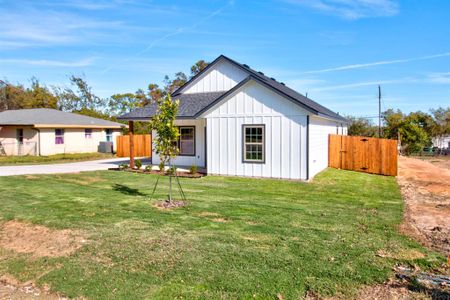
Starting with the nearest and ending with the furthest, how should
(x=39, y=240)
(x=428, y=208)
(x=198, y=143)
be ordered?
(x=39, y=240)
(x=428, y=208)
(x=198, y=143)

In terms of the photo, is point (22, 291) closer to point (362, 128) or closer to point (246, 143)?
point (246, 143)

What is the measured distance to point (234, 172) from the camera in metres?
14.5

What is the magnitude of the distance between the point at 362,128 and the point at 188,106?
2666 cm

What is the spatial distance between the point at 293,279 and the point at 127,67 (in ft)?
122

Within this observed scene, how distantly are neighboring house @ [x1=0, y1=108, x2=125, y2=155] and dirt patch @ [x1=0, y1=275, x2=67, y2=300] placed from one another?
78.3 feet

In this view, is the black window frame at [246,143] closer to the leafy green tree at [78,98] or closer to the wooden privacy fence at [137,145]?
the wooden privacy fence at [137,145]

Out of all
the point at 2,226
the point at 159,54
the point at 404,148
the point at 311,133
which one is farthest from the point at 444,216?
the point at 404,148

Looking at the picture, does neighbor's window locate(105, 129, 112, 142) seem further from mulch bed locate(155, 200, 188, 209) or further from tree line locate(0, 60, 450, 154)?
mulch bed locate(155, 200, 188, 209)

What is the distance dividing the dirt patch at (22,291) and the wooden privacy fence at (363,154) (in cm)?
1577

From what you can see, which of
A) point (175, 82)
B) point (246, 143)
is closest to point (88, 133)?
point (175, 82)

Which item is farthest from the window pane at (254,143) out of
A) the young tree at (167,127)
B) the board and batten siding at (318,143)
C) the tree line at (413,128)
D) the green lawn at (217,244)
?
the tree line at (413,128)

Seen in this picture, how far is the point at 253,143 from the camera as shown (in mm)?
13922

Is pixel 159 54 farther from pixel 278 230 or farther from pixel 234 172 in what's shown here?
pixel 278 230

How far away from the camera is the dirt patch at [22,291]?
14.3 feet
